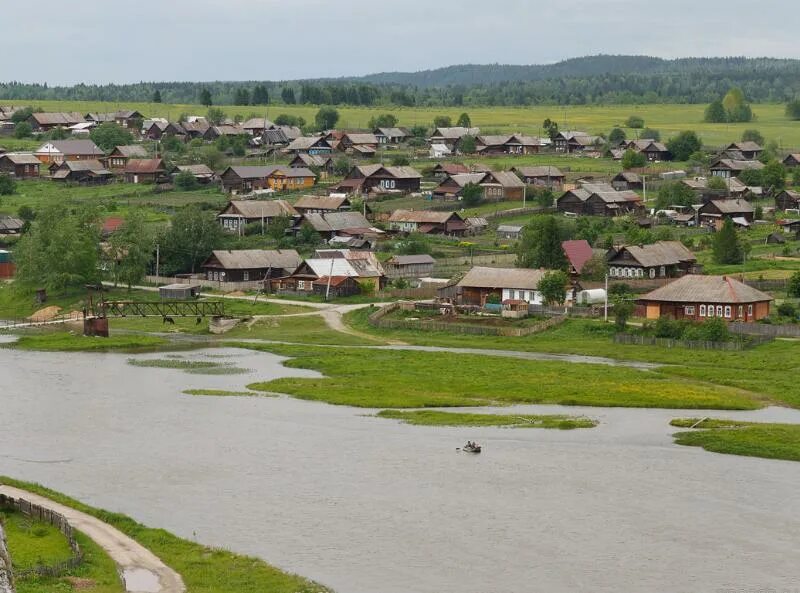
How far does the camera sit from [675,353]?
60156mm

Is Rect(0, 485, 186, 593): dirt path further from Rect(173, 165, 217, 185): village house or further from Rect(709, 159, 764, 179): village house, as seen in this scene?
Rect(709, 159, 764, 179): village house

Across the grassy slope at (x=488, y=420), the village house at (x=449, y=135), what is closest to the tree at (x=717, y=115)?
the village house at (x=449, y=135)

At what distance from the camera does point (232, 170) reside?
118562 mm

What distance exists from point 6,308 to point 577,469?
49419 mm

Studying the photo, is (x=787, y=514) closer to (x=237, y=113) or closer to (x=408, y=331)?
(x=408, y=331)

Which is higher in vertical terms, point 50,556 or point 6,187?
point 6,187

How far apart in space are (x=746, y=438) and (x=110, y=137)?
349 feet

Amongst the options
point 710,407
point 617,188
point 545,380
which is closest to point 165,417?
point 545,380

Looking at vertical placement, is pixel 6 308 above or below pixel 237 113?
below

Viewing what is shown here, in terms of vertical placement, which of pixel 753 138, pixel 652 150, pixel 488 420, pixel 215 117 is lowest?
pixel 488 420

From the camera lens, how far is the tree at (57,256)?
79625 mm

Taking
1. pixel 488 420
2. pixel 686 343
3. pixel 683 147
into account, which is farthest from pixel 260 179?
pixel 488 420

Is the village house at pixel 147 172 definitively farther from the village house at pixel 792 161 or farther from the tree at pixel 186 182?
the village house at pixel 792 161

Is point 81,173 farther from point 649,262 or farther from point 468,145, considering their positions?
point 649,262
